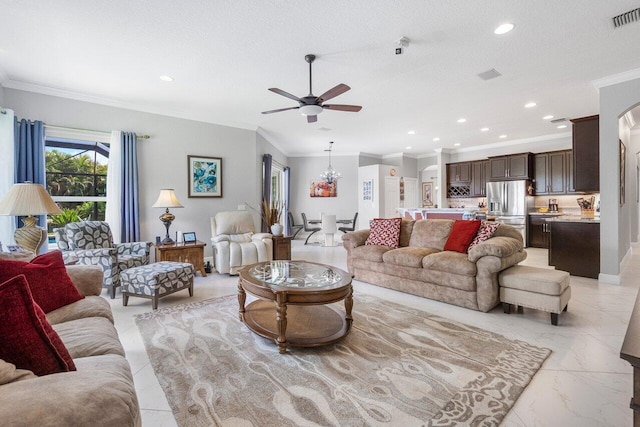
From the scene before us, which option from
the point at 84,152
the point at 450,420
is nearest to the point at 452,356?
the point at 450,420

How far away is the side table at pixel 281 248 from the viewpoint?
17.0ft

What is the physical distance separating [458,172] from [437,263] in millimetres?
6455

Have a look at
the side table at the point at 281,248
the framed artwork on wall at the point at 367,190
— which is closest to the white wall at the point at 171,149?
the side table at the point at 281,248

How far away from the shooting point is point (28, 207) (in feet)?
9.16

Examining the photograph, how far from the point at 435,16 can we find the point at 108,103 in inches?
185

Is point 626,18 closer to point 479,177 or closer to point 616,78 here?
point 616,78

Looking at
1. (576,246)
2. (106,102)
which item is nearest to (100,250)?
(106,102)

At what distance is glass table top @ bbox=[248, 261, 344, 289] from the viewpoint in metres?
2.48

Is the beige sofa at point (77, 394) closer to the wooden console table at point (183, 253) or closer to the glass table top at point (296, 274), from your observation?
the glass table top at point (296, 274)

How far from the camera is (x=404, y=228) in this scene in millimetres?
4488

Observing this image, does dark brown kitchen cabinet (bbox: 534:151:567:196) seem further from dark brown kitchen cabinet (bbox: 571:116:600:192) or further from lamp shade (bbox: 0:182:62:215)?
lamp shade (bbox: 0:182:62:215)

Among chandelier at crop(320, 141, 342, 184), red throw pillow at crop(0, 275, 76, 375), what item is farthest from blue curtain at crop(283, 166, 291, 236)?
red throw pillow at crop(0, 275, 76, 375)

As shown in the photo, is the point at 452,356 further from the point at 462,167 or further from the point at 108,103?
the point at 462,167

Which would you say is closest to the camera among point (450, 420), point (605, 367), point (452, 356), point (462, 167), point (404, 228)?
point (450, 420)
